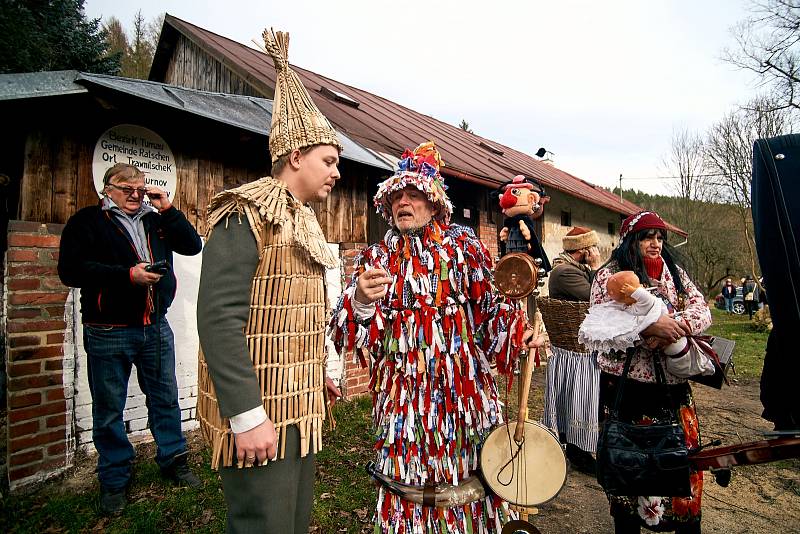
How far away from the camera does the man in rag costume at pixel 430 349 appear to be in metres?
1.94

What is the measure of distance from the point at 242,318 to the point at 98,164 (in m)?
2.77

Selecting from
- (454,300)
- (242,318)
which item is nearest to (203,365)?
(242,318)

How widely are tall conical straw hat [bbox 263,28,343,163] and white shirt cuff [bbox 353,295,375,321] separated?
2.36 ft

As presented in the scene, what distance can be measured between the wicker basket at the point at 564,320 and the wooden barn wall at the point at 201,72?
516cm

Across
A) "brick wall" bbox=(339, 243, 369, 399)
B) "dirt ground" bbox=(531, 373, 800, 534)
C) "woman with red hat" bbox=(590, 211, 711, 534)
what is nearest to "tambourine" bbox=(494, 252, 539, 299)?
"woman with red hat" bbox=(590, 211, 711, 534)

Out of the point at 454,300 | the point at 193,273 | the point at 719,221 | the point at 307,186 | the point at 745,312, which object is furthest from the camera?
the point at 719,221

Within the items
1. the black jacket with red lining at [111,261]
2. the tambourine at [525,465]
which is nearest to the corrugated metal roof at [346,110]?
the black jacket with red lining at [111,261]

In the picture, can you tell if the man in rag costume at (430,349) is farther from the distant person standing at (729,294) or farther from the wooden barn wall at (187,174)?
the distant person standing at (729,294)

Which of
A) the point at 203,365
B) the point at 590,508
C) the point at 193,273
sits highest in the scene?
the point at 193,273

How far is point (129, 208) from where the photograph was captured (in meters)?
2.78

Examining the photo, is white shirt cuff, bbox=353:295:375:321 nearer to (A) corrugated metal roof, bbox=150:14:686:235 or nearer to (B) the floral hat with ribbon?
(B) the floral hat with ribbon

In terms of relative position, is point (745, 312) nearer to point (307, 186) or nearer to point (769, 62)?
point (769, 62)

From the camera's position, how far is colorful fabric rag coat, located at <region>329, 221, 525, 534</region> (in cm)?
194

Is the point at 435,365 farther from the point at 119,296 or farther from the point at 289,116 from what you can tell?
the point at 119,296
